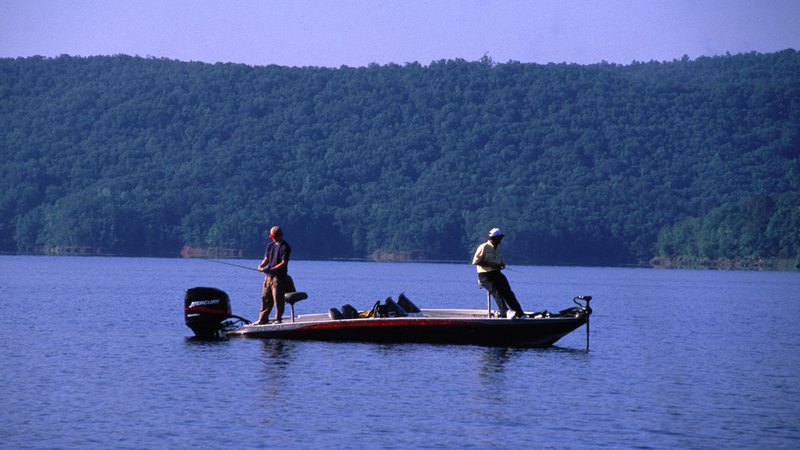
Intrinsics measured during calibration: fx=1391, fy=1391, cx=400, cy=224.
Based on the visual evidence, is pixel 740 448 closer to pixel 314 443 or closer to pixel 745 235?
pixel 314 443

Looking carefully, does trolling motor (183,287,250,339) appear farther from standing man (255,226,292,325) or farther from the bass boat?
standing man (255,226,292,325)

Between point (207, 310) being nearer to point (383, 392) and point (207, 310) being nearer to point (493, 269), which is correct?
point (493, 269)

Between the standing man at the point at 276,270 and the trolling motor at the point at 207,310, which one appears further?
the trolling motor at the point at 207,310

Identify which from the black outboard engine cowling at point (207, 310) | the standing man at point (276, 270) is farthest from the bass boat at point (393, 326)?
the standing man at point (276, 270)

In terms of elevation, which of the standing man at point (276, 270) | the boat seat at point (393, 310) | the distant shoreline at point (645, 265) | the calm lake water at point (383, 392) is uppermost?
the distant shoreline at point (645, 265)

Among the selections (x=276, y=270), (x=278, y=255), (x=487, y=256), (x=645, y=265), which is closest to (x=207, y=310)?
(x=276, y=270)

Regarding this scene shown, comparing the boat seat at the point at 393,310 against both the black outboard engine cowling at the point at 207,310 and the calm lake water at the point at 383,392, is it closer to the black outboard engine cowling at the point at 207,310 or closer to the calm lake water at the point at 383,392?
the calm lake water at the point at 383,392

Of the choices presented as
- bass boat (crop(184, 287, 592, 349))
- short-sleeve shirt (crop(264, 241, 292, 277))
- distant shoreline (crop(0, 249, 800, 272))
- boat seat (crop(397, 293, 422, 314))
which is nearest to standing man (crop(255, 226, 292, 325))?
short-sleeve shirt (crop(264, 241, 292, 277))

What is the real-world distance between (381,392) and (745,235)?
145746mm

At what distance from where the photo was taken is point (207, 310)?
3072 centimetres

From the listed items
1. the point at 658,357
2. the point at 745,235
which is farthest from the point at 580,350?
the point at 745,235

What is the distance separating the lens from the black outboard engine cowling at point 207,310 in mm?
30469

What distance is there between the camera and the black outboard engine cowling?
30.5 m

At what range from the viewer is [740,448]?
19000 mm
